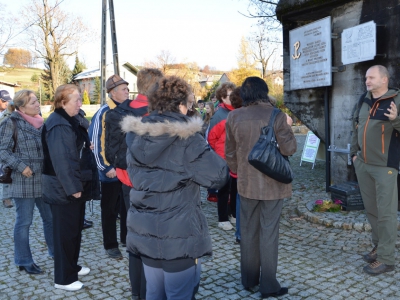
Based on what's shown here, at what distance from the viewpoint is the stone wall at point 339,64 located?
6.07m

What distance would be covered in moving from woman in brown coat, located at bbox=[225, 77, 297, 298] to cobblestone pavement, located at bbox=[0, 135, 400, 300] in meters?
0.31

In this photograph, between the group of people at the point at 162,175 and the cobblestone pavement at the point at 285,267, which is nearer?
the group of people at the point at 162,175

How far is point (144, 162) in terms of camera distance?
258cm

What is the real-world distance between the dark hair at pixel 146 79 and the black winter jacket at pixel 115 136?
327mm

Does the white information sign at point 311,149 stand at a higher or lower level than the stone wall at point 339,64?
lower

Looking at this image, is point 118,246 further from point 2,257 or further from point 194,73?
point 194,73

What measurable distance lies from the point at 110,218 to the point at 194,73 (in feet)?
181

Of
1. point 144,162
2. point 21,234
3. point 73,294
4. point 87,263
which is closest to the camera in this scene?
point 144,162

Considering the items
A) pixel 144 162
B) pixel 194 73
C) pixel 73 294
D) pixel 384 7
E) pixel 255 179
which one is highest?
pixel 194 73

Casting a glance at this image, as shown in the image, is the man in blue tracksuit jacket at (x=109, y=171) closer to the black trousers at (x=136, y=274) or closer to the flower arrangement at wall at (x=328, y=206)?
the black trousers at (x=136, y=274)

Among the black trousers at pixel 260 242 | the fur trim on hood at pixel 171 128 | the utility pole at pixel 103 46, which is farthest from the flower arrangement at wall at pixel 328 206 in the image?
the utility pole at pixel 103 46

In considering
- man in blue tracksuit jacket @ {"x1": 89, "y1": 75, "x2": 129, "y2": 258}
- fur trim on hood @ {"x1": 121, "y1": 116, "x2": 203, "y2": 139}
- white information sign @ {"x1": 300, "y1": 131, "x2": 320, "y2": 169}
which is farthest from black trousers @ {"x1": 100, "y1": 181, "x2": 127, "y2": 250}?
white information sign @ {"x1": 300, "y1": 131, "x2": 320, "y2": 169}

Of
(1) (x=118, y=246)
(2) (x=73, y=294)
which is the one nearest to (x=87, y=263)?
(1) (x=118, y=246)

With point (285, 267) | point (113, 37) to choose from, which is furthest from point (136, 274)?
point (113, 37)
